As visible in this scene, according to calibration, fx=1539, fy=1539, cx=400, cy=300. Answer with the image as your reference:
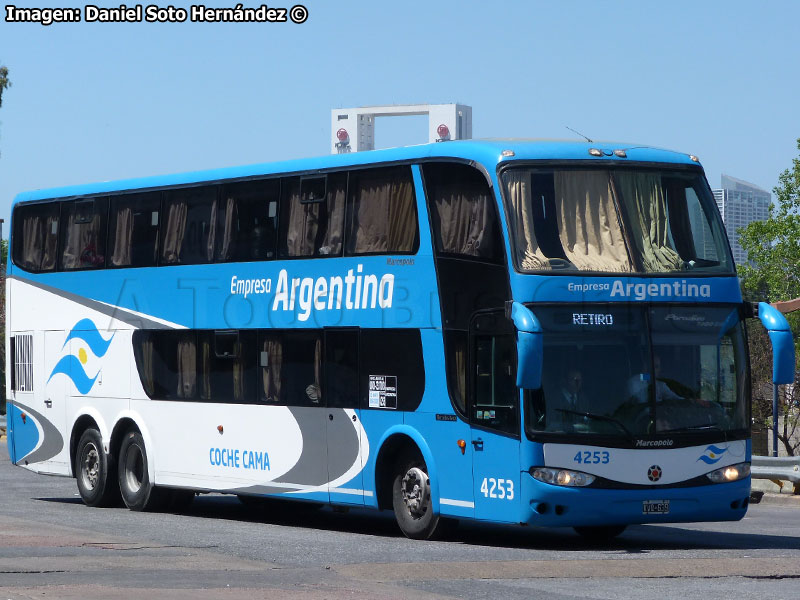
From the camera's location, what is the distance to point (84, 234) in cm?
2234

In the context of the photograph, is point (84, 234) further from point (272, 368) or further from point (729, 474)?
point (729, 474)

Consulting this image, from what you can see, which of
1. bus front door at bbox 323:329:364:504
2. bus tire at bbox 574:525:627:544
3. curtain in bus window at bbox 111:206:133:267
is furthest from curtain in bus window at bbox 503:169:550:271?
curtain in bus window at bbox 111:206:133:267

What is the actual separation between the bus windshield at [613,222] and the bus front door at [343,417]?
3.01 meters

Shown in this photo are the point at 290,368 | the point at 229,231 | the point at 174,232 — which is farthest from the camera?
the point at 174,232

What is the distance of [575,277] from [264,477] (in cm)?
570

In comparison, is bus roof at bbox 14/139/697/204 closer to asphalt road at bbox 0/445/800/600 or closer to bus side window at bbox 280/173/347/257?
bus side window at bbox 280/173/347/257

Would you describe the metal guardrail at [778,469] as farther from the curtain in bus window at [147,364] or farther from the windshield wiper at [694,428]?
the curtain in bus window at [147,364]

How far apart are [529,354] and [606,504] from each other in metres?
1.77

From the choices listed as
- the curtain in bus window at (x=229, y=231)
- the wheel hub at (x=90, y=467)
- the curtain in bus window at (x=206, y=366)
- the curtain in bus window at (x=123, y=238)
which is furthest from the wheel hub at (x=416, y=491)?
the wheel hub at (x=90, y=467)

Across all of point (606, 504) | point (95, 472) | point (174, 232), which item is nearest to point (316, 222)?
point (174, 232)

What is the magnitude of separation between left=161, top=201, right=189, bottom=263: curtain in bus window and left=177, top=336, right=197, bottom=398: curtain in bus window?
1116 millimetres

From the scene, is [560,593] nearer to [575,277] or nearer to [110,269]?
[575,277]

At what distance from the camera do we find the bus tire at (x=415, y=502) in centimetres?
1620

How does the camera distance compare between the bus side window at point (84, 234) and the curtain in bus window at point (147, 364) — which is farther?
the bus side window at point (84, 234)
